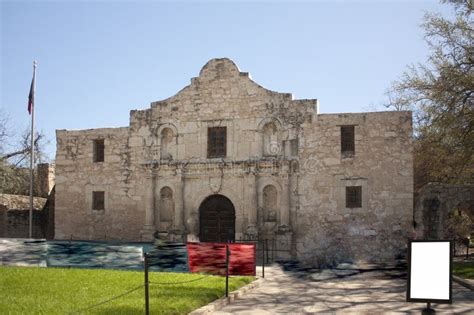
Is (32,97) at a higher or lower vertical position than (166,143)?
higher

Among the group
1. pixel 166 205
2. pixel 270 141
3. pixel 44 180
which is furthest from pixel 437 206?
pixel 44 180

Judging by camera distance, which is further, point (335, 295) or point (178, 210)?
point (178, 210)

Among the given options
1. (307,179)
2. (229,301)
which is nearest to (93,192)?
(307,179)

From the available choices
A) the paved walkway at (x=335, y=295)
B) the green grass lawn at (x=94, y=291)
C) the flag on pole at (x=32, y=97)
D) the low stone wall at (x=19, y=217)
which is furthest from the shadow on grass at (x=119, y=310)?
the low stone wall at (x=19, y=217)

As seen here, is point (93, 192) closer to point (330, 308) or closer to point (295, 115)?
point (295, 115)

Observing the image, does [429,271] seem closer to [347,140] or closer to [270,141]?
[347,140]

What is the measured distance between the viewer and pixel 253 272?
575 inches

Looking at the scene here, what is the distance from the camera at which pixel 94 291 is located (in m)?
10.2

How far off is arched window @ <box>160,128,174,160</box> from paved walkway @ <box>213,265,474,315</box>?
23.6 ft

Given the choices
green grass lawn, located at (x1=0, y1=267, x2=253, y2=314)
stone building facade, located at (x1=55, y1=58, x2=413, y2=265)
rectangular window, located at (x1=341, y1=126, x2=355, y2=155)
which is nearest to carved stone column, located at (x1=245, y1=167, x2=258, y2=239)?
stone building facade, located at (x1=55, y1=58, x2=413, y2=265)

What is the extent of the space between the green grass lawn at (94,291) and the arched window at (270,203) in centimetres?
677

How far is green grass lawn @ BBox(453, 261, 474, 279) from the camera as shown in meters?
14.5

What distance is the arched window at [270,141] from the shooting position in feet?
66.8

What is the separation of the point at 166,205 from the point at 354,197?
7.22m
